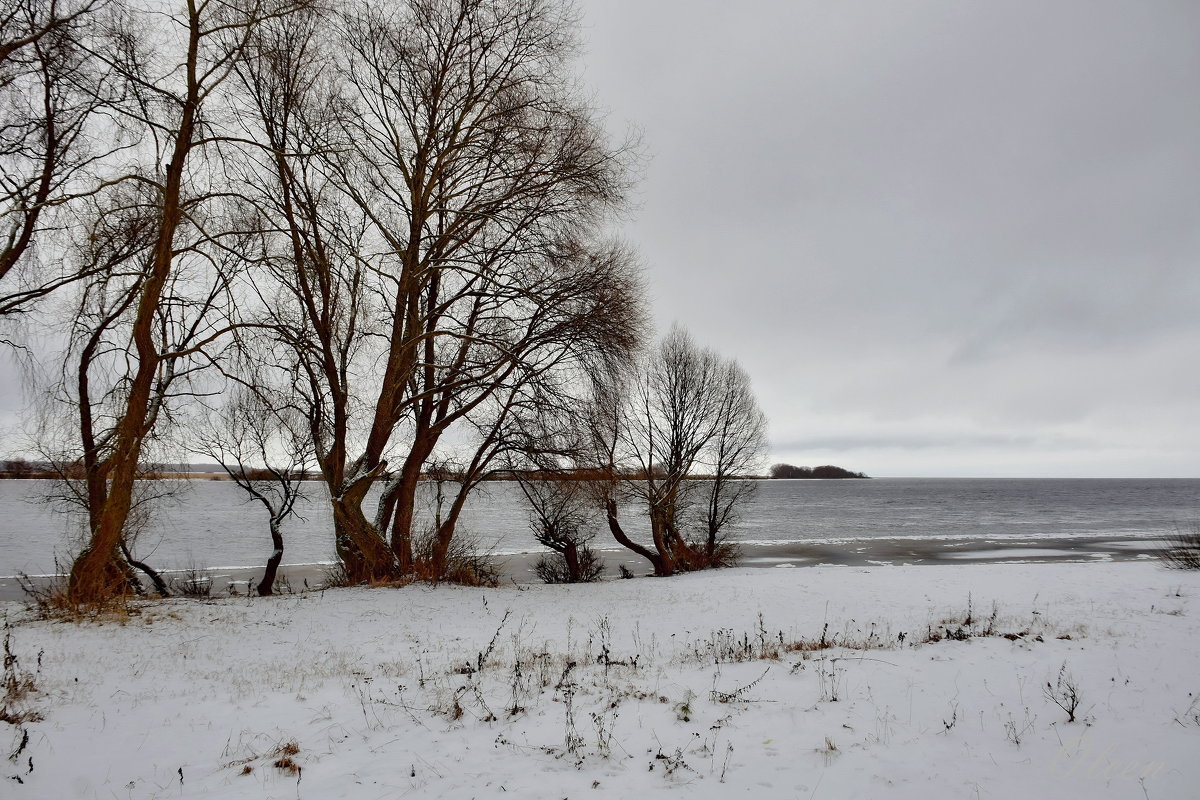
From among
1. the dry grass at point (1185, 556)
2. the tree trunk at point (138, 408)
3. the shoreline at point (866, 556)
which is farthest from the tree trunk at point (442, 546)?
the dry grass at point (1185, 556)

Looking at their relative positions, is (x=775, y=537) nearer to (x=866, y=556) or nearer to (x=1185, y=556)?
(x=866, y=556)

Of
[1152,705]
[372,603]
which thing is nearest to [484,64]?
[372,603]

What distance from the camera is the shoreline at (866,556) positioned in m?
24.6

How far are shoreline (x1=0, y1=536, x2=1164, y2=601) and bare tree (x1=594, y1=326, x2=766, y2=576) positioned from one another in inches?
86.8

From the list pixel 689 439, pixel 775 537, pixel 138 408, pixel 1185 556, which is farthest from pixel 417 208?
pixel 775 537

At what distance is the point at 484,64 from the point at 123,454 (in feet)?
36.4

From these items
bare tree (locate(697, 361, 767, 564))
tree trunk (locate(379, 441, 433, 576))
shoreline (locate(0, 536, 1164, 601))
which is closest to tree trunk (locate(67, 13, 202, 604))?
tree trunk (locate(379, 441, 433, 576))

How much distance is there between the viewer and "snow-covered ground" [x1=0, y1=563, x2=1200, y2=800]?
13.3 ft

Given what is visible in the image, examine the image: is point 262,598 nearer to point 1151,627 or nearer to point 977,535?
point 1151,627

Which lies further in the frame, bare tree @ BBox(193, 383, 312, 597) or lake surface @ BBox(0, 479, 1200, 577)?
lake surface @ BBox(0, 479, 1200, 577)

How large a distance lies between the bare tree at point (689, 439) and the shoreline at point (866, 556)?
220 centimetres

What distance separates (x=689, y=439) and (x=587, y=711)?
22.2m

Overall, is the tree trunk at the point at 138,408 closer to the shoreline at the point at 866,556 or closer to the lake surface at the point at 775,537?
the lake surface at the point at 775,537

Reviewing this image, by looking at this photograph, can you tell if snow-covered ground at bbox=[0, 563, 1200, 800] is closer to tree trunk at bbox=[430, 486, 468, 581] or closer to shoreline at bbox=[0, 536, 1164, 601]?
tree trunk at bbox=[430, 486, 468, 581]
